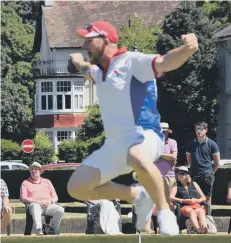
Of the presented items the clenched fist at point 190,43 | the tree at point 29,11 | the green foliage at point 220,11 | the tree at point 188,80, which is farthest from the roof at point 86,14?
the clenched fist at point 190,43

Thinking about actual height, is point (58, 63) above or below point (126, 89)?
above

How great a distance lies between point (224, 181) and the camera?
90.3ft

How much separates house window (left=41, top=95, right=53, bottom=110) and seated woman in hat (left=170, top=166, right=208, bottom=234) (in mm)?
65211

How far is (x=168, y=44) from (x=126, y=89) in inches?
1964

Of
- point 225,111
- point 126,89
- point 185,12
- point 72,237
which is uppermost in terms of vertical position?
point 185,12

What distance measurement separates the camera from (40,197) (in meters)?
17.5

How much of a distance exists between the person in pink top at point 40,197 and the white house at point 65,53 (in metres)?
60.6

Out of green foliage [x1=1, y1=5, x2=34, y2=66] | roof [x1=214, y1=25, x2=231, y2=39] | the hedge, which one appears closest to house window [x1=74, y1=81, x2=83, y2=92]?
green foliage [x1=1, y1=5, x2=34, y2=66]

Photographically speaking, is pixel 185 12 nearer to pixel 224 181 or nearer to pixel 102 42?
pixel 224 181

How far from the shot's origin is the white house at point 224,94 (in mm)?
62906

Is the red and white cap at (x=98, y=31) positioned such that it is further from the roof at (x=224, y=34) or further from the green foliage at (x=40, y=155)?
the roof at (x=224, y=34)

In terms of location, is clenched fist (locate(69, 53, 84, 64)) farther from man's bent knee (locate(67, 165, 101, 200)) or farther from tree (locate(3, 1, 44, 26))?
tree (locate(3, 1, 44, 26))

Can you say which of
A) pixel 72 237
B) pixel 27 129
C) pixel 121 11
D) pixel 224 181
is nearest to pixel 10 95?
pixel 27 129

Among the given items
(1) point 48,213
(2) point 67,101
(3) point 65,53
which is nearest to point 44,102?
Result: (2) point 67,101
